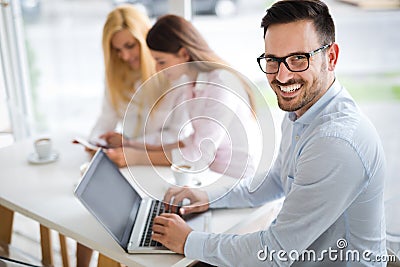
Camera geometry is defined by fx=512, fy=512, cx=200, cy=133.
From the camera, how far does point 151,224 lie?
141 cm

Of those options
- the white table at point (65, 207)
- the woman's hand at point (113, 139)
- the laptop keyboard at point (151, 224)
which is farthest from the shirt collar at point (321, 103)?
the woman's hand at point (113, 139)

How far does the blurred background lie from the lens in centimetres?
197

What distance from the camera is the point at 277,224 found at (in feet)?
3.88

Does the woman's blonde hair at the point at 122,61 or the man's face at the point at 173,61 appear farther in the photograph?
the woman's blonde hair at the point at 122,61

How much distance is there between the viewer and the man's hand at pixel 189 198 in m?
1.46

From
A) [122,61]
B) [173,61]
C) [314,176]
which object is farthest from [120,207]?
[122,61]

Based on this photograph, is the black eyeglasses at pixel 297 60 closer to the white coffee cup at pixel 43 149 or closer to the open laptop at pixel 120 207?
the open laptop at pixel 120 207

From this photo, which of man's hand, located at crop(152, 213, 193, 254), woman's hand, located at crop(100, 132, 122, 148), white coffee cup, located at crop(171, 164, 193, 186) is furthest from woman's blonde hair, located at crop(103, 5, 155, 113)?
man's hand, located at crop(152, 213, 193, 254)

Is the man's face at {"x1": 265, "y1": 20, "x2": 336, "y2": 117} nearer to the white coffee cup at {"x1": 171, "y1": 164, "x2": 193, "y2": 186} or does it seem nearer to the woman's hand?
the white coffee cup at {"x1": 171, "y1": 164, "x2": 193, "y2": 186}

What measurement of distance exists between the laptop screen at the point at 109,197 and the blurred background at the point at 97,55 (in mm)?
751

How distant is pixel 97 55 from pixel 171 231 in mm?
1857

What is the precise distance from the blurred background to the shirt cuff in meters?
0.96

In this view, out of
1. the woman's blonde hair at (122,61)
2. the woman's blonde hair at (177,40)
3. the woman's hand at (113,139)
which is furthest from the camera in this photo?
the woman's blonde hair at (122,61)

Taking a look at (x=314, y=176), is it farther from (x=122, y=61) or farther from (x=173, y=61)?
(x=122, y=61)
